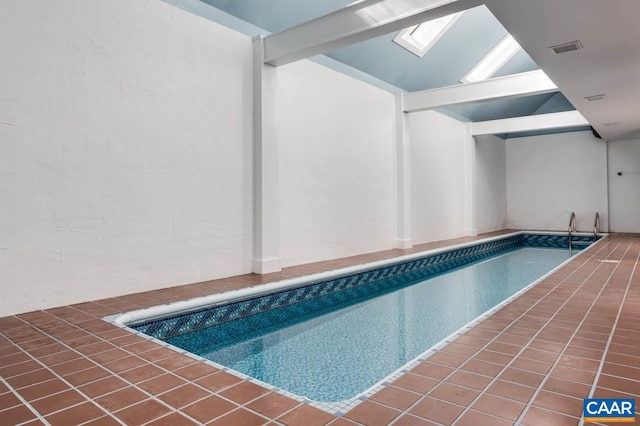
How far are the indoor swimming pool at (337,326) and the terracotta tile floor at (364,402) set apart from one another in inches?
13.8

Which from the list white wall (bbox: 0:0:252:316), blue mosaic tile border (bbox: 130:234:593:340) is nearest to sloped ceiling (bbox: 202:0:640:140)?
white wall (bbox: 0:0:252:316)

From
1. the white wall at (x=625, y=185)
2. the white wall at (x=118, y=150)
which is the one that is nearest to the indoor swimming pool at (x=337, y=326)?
the white wall at (x=118, y=150)

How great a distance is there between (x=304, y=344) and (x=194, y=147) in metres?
2.57

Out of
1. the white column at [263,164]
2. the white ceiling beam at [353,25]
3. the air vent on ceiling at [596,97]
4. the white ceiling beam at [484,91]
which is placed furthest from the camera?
the white ceiling beam at [484,91]

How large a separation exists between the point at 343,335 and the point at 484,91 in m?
5.20

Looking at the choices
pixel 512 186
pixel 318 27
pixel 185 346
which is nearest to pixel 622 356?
pixel 185 346

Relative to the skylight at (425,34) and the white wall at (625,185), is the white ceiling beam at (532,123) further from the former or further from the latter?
the skylight at (425,34)

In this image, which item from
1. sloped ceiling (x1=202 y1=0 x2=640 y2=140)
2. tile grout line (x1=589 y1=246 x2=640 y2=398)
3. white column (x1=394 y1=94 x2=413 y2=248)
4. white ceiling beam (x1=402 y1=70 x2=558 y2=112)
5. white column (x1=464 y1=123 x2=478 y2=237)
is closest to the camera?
tile grout line (x1=589 y1=246 x2=640 y2=398)

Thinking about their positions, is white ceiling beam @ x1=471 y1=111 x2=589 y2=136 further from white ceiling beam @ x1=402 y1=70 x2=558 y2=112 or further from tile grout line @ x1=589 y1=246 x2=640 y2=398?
tile grout line @ x1=589 y1=246 x2=640 y2=398

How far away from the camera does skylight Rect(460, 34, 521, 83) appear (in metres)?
8.69

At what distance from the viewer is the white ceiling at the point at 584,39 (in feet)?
11.8

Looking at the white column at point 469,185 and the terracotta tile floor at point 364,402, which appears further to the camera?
the white column at point 469,185

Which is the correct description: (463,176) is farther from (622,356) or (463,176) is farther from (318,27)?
(622,356)

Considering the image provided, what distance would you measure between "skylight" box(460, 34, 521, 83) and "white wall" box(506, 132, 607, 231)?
15.1ft
